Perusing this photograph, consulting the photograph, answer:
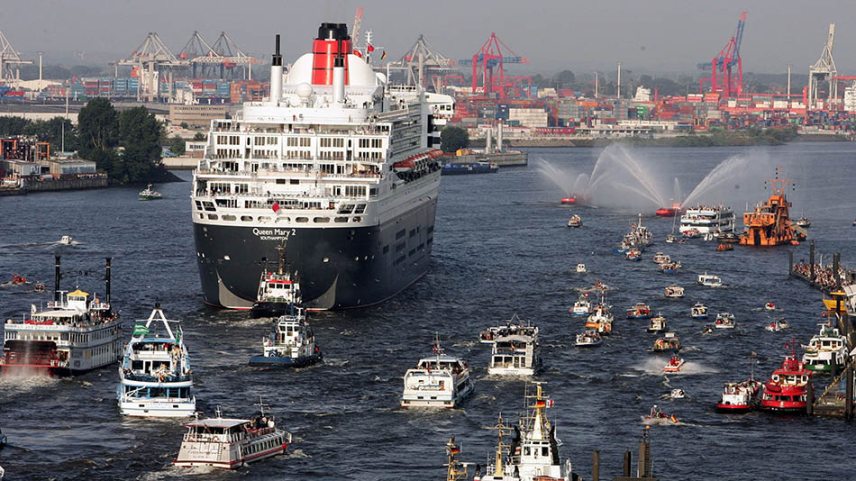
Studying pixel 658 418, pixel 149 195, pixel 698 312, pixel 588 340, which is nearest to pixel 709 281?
pixel 698 312

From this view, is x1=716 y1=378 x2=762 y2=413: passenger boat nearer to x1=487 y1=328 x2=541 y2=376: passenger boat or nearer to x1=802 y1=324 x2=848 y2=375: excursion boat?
x1=802 y1=324 x2=848 y2=375: excursion boat

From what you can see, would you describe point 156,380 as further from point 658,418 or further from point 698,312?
point 698,312

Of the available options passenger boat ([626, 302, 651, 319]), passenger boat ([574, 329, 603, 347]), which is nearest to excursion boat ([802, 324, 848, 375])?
passenger boat ([574, 329, 603, 347])

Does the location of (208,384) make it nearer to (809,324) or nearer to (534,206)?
(809,324)

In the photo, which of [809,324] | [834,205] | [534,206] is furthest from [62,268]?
[834,205]

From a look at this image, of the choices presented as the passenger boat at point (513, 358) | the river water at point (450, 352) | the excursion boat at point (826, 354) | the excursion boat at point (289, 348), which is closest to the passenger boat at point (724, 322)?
the river water at point (450, 352)

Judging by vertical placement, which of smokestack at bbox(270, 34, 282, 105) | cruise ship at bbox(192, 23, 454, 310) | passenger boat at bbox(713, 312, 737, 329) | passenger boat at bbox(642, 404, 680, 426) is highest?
smokestack at bbox(270, 34, 282, 105)
